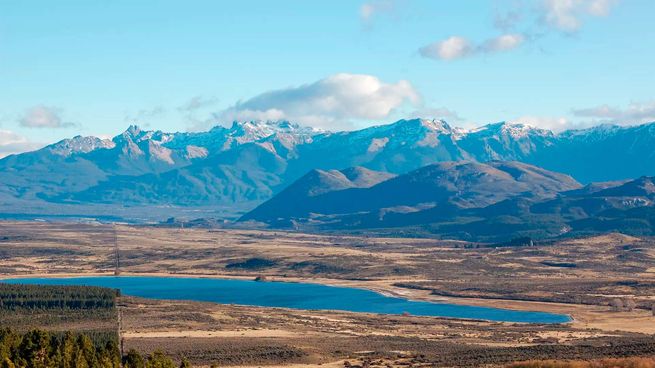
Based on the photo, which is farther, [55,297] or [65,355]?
[55,297]

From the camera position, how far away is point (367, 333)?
5423 inches

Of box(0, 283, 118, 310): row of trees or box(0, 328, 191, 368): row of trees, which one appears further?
box(0, 283, 118, 310): row of trees

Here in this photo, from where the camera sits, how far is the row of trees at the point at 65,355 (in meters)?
85.8

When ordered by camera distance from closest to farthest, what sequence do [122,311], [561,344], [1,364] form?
[1,364] → [561,344] → [122,311]

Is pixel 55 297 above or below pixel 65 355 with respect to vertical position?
above

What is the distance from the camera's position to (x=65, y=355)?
8875cm

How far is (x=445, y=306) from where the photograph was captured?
600 ft

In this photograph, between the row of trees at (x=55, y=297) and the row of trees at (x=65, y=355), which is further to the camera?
the row of trees at (x=55, y=297)

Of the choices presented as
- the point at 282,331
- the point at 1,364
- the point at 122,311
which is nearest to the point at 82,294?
the point at 122,311

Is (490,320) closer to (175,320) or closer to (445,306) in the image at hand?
→ (445,306)

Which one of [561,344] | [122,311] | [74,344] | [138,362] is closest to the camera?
[138,362]

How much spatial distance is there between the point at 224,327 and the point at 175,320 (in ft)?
29.4

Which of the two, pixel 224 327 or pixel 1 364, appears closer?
pixel 1 364

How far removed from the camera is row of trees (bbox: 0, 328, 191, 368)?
85750 millimetres
